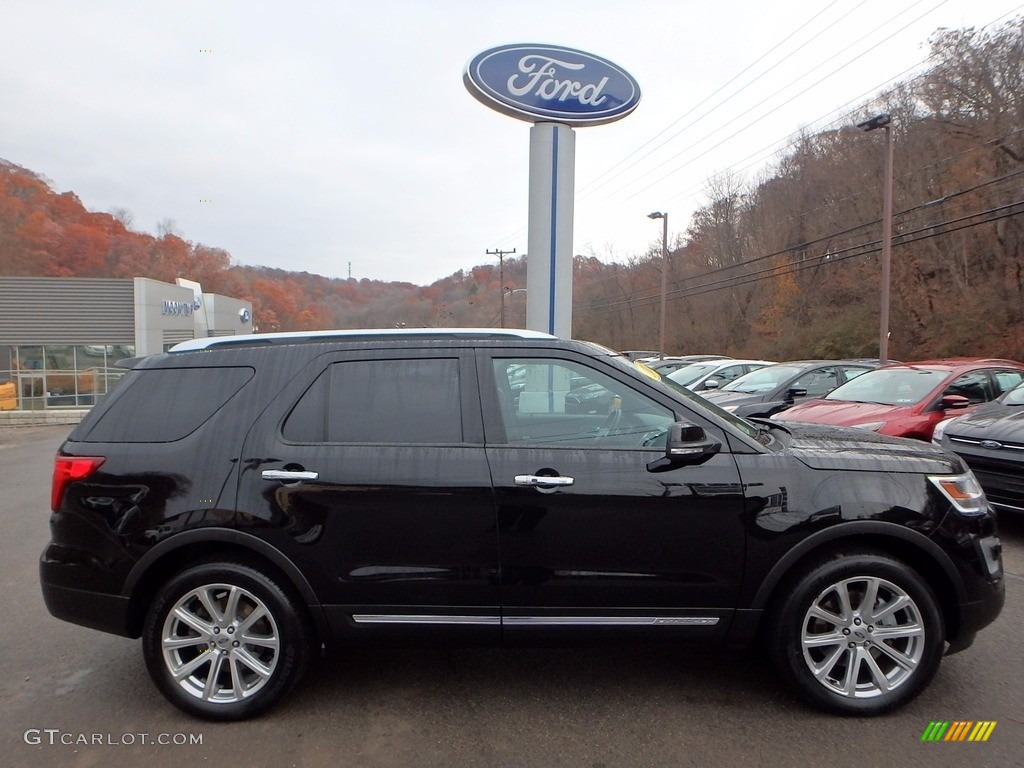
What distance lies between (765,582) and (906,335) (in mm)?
32555

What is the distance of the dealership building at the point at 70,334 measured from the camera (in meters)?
33.1

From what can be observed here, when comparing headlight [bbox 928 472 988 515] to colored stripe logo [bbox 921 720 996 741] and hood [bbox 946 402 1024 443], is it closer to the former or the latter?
colored stripe logo [bbox 921 720 996 741]

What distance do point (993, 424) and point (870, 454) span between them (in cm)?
397

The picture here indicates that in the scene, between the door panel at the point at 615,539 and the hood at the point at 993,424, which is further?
the hood at the point at 993,424

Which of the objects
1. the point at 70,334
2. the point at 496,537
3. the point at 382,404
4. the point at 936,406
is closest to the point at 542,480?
the point at 496,537

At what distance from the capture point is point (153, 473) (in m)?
3.22

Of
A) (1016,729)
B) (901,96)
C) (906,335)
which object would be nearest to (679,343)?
(906,335)

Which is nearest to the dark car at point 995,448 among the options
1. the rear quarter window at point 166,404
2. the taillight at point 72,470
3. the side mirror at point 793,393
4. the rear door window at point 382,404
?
the side mirror at point 793,393

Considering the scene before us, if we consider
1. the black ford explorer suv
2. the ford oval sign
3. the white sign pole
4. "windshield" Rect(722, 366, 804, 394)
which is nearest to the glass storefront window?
the white sign pole

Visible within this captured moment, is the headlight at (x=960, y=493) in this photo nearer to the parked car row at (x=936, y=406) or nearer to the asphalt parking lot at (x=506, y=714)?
the asphalt parking lot at (x=506, y=714)

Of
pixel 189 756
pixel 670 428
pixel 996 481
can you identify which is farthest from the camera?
pixel 996 481

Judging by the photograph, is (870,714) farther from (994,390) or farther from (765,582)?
(994,390)

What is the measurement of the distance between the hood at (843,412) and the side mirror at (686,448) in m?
4.76

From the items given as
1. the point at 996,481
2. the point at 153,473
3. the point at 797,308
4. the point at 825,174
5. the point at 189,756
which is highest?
the point at 825,174
